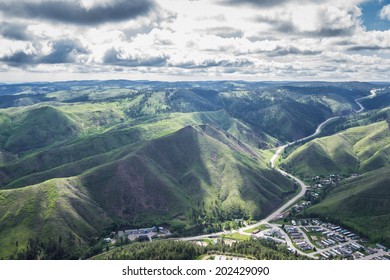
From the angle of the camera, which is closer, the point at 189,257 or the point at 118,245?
the point at 189,257

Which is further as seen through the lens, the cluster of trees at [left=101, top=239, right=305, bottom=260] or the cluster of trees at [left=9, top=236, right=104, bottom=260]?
the cluster of trees at [left=9, top=236, right=104, bottom=260]

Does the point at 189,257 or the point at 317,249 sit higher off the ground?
the point at 189,257

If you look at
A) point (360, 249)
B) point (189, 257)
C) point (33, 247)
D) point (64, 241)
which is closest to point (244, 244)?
point (189, 257)

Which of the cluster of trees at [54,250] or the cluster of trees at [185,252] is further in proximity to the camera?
the cluster of trees at [54,250]

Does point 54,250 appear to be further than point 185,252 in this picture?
Yes

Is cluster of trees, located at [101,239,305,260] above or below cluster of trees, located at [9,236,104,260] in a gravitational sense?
above

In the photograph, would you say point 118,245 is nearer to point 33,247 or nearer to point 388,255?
point 33,247

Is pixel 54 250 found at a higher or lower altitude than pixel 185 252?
lower

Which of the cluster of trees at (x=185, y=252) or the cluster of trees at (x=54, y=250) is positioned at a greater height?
the cluster of trees at (x=185, y=252)
